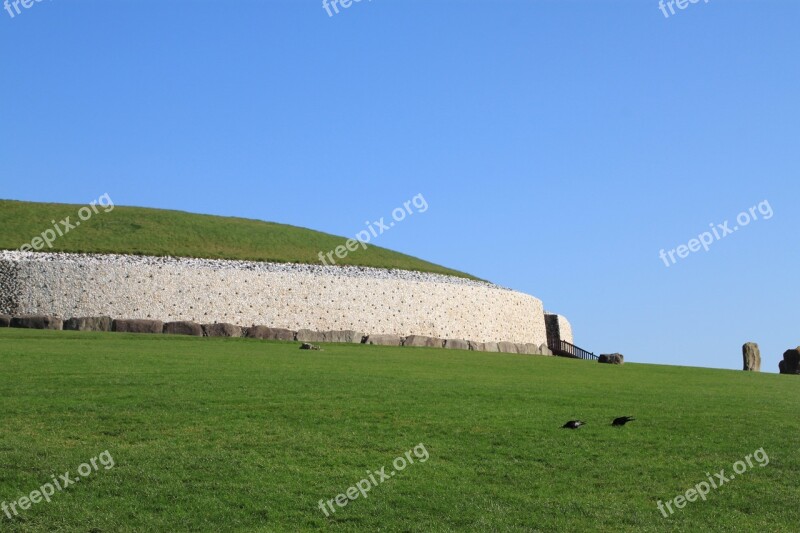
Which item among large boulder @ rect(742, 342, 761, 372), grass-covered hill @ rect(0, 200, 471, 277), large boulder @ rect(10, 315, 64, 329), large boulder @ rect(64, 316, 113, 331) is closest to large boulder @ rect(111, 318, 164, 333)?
large boulder @ rect(64, 316, 113, 331)

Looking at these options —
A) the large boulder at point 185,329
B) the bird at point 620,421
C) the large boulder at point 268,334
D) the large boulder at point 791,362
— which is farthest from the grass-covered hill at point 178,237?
the bird at point 620,421

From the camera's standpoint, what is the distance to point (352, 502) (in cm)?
1319

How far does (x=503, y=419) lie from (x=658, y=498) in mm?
4627

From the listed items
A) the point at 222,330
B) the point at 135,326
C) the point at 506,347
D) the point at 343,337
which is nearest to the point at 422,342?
the point at 343,337

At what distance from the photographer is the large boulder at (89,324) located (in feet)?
125

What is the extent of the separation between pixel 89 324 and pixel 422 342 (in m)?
14.2

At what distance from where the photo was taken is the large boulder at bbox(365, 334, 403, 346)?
4040 cm

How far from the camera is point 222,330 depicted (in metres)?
38.1

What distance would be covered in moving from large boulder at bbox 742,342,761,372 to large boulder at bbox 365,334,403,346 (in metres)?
16.9

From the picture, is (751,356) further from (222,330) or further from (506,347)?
(222,330)

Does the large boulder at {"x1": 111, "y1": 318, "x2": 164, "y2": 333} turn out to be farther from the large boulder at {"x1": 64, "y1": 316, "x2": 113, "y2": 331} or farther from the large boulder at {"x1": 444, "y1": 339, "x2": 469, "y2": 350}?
the large boulder at {"x1": 444, "y1": 339, "x2": 469, "y2": 350}

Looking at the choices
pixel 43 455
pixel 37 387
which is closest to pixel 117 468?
pixel 43 455

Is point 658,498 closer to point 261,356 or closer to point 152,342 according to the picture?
point 261,356

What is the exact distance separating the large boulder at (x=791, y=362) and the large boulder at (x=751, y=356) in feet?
3.66
